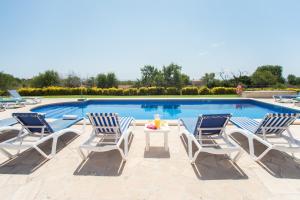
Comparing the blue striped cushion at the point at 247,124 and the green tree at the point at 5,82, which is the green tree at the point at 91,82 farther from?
the blue striped cushion at the point at 247,124

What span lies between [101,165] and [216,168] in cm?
199

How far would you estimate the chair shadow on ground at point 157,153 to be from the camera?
352 centimetres

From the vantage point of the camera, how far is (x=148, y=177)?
2.76 metres

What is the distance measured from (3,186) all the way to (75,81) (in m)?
31.1

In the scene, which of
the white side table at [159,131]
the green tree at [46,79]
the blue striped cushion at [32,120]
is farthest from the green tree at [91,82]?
the white side table at [159,131]

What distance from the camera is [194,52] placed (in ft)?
77.7

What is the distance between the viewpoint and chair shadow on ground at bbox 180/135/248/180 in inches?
109

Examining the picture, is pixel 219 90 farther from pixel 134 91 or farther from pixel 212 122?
pixel 212 122

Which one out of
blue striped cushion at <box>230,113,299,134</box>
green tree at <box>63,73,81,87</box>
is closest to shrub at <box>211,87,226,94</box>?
blue striped cushion at <box>230,113,299,134</box>

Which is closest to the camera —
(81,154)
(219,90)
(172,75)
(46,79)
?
(81,154)

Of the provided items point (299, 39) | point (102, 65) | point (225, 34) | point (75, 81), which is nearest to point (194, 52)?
point (225, 34)

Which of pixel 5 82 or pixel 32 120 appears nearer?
pixel 32 120

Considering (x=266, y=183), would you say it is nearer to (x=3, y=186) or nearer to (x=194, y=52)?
(x=3, y=186)

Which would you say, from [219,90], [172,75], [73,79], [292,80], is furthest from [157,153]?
[292,80]
